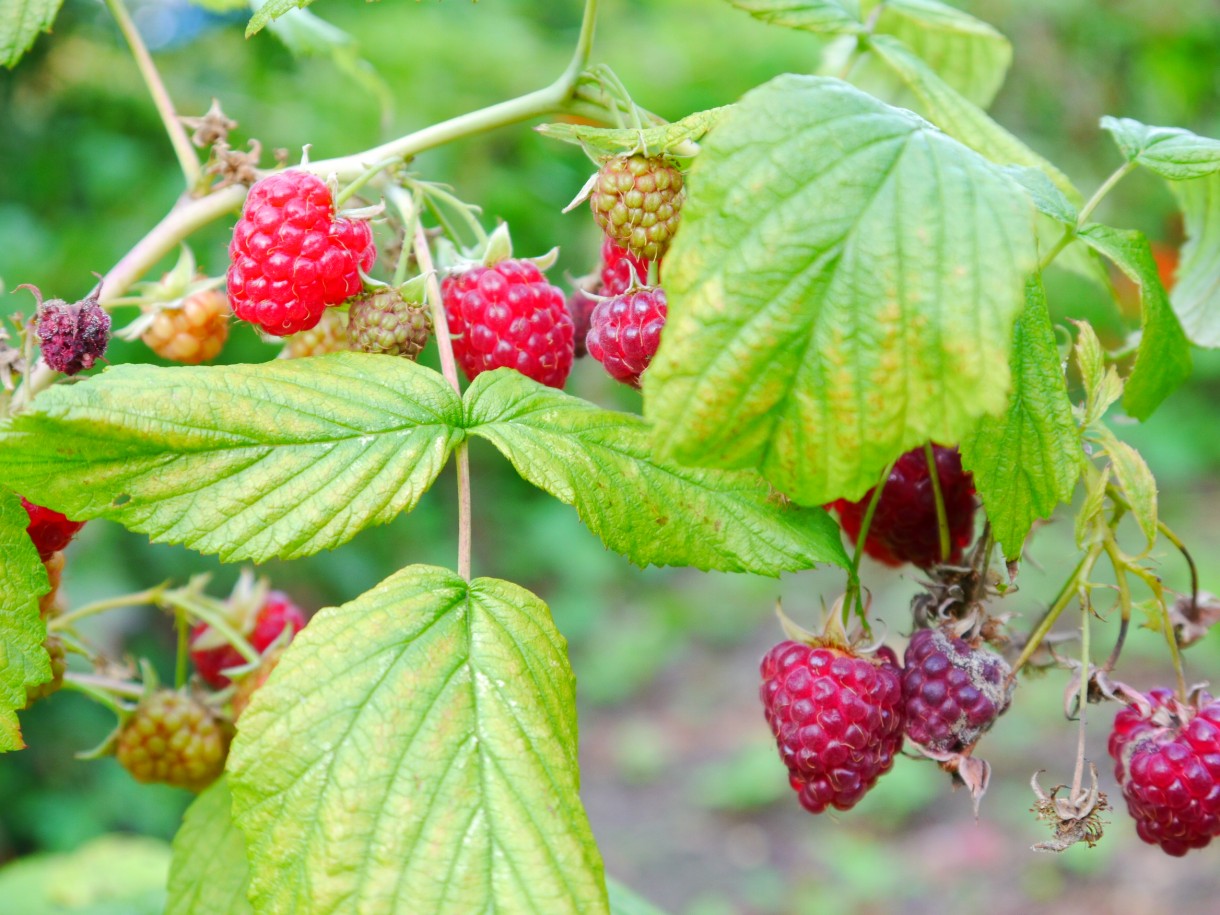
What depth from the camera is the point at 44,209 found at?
141 inches

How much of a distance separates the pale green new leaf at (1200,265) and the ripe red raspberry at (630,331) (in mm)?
564

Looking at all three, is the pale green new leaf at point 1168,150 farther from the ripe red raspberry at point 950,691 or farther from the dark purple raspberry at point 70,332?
the dark purple raspberry at point 70,332

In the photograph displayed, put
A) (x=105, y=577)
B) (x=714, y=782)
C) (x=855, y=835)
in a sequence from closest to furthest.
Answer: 1. (x=105, y=577)
2. (x=855, y=835)
3. (x=714, y=782)

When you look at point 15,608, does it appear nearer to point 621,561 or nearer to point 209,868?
point 209,868

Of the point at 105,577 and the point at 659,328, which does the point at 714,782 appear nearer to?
the point at 105,577

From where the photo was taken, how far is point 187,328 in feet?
3.05

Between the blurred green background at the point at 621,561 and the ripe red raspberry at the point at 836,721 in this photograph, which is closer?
the ripe red raspberry at the point at 836,721

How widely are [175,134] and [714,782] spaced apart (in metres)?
3.71

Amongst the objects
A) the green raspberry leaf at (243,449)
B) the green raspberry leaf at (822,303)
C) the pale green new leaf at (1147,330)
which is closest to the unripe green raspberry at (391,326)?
the green raspberry leaf at (243,449)

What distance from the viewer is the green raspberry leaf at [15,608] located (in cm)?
76

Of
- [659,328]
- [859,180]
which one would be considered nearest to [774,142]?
[859,180]

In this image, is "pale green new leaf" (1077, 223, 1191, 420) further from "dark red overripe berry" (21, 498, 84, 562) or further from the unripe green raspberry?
"dark red overripe berry" (21, 498, 84, 562)

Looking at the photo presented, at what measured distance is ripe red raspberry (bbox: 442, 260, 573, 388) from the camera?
0.89m

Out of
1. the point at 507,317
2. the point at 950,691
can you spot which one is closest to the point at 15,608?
the point at 507,317
